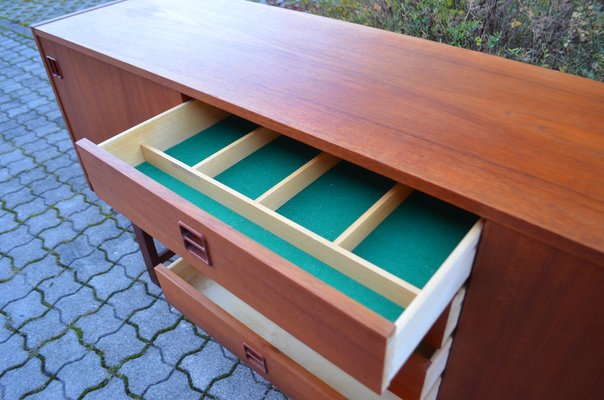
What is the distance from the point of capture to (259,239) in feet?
3.20

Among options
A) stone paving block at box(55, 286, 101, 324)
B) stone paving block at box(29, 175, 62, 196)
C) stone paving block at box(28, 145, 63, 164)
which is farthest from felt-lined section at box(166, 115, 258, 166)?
stone paving block at box(28, 145, 63, 164)

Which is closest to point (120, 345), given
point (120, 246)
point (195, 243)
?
point (120, 246)

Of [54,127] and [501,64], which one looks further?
[54,127]

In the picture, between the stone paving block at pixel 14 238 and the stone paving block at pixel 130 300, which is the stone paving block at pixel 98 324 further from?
the stone paving block at pixel 14 238

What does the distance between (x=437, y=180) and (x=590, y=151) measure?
Result: 32cm

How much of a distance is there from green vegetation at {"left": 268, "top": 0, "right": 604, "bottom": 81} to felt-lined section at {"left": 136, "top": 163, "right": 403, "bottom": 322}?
61.7 inches

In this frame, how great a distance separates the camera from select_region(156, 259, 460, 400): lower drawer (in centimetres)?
98

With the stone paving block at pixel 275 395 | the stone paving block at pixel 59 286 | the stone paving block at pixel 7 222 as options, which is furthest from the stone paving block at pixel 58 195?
the stone paving block at pixel 275 395

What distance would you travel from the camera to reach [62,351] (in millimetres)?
1473

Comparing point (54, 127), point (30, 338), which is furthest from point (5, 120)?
point (30, 338)

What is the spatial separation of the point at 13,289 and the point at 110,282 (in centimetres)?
35

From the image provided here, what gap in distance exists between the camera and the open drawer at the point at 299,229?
75 centimetres

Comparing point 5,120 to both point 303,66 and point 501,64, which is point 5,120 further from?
point 501,64

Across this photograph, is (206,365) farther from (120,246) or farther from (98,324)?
(120,246)
